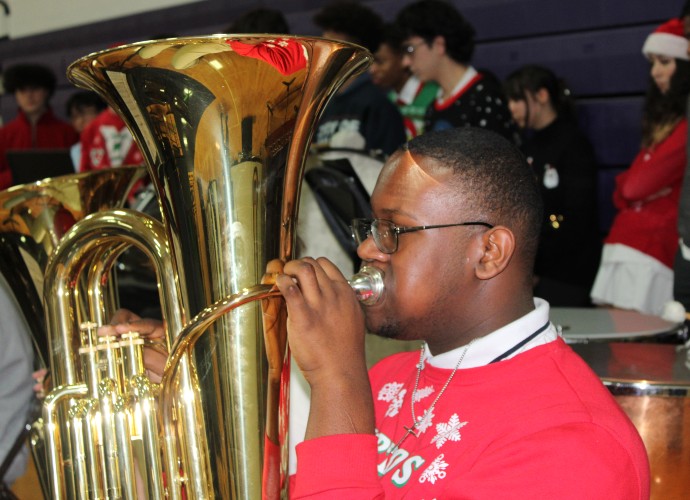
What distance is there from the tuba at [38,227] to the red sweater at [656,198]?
6.71 feet

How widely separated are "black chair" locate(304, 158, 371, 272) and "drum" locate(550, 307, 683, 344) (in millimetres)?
544

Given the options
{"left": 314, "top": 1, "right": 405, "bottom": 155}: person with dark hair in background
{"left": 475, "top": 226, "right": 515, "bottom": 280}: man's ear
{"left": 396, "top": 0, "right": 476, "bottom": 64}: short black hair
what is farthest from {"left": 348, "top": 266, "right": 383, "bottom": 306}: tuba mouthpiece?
{"left": 396, "top": 0, "right": 476, "bottom": 64}: short black hair

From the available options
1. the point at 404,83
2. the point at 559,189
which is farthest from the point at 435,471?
the point at 404,83

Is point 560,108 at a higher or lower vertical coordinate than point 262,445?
higher

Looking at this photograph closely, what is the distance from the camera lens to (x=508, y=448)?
1002 mm

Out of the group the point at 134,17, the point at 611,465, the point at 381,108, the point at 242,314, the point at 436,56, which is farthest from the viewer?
the point at 134,17

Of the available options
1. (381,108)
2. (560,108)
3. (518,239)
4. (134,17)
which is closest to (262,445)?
(518,239)

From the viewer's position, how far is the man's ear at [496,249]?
116 cm

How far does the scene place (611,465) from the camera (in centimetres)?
96

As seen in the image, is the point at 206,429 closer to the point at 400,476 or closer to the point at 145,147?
the point at 400,476

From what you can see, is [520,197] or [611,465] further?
[520,197]

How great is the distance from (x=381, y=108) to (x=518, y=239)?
1.84 m

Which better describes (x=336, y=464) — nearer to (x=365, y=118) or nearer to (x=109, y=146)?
(x=365, y=118)

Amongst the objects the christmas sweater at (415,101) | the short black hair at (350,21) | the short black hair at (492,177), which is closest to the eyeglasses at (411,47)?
the short black hair at (350,21)
